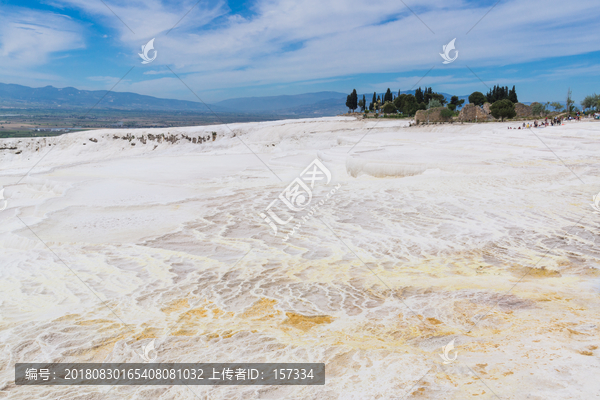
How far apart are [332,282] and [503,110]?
41.1 meters

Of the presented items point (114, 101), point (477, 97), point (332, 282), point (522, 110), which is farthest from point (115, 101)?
point (332, 282)

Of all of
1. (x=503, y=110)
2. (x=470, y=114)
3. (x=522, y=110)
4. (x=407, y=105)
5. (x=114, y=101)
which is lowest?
(x=470, y=114)

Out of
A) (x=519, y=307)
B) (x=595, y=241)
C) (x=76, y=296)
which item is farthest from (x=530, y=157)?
(x=76, y=296)

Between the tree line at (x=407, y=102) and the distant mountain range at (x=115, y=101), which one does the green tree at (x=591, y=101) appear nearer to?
the tree line at (x=407, y=102)

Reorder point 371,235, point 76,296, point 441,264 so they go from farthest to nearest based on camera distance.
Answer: point 371,235 < point 441,264 < point 76,296

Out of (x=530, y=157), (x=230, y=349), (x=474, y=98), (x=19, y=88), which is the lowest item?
(x=230, y=349)

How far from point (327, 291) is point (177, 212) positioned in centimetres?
544

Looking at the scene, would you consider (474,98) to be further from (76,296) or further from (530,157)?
(76,296)

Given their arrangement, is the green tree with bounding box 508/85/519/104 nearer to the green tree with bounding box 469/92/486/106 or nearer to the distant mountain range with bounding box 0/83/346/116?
the green tree with bounding box 469/92/486/106

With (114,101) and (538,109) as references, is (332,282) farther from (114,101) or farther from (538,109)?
(114,101)

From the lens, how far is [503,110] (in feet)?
132

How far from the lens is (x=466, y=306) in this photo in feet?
17.0

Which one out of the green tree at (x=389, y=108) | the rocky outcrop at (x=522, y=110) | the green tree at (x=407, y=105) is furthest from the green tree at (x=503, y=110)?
the green tree at (x=389, y=108)

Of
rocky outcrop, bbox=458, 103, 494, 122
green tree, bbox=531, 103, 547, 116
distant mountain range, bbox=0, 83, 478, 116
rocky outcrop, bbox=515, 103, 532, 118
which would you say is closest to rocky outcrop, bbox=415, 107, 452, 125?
rocky outcrop, bbox=458, 103, 494, 122
